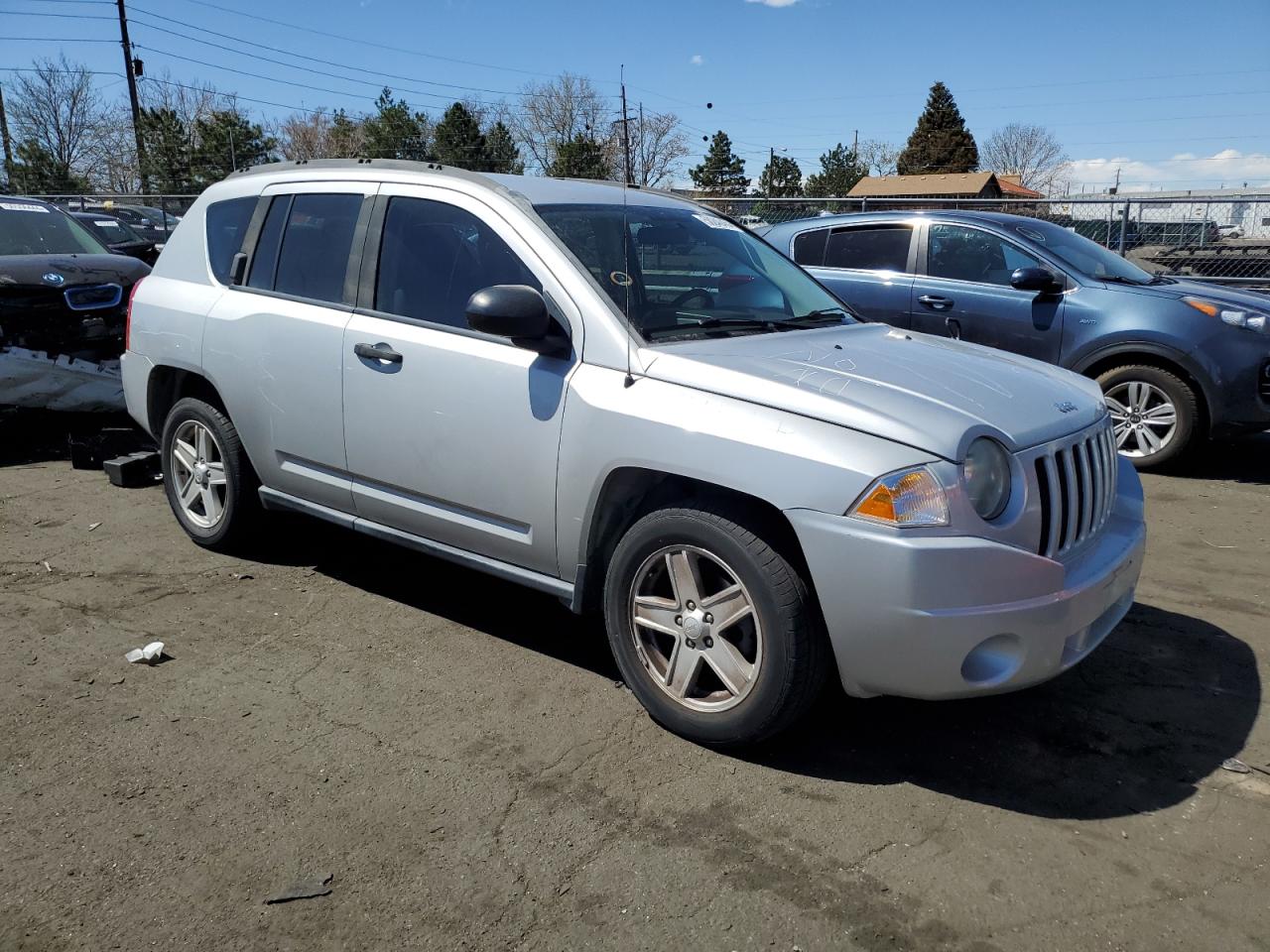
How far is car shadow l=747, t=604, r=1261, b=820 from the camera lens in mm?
3129

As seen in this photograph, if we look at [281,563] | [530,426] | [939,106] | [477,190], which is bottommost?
[281,563]

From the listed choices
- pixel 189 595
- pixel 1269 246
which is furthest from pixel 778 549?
pixel 1269 246

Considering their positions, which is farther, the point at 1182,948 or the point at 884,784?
the point at 884,784

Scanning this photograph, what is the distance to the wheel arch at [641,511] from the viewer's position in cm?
311

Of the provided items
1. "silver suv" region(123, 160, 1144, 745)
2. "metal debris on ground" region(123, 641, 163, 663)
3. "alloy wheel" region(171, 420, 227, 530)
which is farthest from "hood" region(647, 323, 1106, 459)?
"alloy wheel" region(171, 420, 227, 530)

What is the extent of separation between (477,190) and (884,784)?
2.65 meters

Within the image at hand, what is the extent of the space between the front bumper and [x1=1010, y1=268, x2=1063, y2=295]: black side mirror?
4.83 m

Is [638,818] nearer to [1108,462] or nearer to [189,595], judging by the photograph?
[1108,462]

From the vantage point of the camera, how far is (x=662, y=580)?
3420 millimetres

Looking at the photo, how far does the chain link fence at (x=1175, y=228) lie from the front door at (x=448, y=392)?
324 inches

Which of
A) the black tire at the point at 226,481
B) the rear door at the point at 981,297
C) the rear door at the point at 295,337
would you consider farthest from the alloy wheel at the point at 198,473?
the rear door at the point at 981,297

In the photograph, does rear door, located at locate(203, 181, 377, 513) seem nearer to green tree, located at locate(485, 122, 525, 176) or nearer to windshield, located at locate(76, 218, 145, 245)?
windshield, located at locate(76, 218, 145, 245)

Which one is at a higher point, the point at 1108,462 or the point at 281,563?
the point at 1108,462

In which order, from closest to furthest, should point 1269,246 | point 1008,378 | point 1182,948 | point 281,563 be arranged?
1. point 1182,948
2. point 1008,378
3. point 281,563
4. point 1269,246
